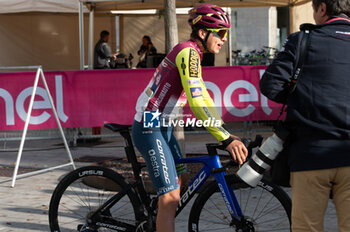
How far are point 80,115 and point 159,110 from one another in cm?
610

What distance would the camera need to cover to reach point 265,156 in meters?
3.20

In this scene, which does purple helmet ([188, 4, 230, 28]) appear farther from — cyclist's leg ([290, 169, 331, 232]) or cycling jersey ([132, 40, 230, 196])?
cyclist's leg ([290, 169, 331, 232])

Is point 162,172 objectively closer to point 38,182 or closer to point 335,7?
point 335,7

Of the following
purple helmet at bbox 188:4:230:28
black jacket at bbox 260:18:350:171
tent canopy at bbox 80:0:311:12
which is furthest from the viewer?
tent canopy at bbox 80:0:311:12

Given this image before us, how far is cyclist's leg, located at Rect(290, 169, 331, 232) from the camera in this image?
3.09 m

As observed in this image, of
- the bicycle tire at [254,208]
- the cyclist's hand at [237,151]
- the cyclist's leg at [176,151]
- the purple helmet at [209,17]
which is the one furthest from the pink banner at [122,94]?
the cyclist's hand at [237,151]

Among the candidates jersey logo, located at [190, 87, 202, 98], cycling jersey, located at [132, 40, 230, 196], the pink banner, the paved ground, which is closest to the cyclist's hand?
cycling jersey, located at [132, 40, 230, 196]

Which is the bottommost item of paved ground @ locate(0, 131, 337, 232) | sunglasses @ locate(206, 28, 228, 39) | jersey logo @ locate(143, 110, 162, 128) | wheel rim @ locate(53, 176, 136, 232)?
paved ground @ locate(0, 131, 337, 232)

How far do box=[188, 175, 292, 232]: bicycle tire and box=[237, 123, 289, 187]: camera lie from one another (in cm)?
91

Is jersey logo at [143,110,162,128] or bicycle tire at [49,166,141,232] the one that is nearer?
jersey logo at [143,110,162,128]

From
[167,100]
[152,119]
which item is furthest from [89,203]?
[167,100]

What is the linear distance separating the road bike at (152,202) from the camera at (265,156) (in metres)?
0.81

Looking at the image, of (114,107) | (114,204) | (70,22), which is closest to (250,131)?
(114,107)

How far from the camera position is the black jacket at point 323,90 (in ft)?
10.1
